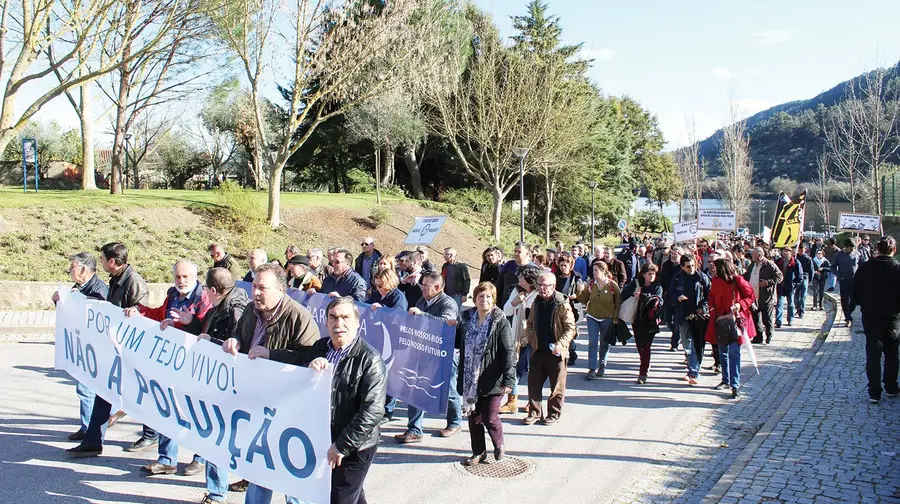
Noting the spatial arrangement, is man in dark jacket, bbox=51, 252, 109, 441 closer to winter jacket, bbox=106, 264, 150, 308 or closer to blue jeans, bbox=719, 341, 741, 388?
winter jacket, bbox=106, 264, 150, 308

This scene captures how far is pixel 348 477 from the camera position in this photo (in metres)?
3.99

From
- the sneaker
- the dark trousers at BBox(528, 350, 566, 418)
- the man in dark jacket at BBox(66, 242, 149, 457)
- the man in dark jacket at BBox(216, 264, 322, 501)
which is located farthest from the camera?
the dark trousers at BBox(528, 350, 566, 418)

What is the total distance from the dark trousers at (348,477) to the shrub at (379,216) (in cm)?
2561

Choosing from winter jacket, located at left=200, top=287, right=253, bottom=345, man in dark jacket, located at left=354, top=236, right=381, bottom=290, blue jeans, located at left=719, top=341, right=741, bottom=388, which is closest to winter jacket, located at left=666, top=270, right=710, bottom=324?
blue jeans, located at left=719, top=341, right=741, bottom=388

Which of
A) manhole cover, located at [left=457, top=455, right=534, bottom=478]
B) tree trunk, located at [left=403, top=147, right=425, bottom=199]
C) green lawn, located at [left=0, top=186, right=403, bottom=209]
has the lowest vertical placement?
manhole cover, located at [left=457, top=455, right=534, bottom=478]

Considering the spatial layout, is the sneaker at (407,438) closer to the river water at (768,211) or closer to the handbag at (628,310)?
the handbag at (628,310)

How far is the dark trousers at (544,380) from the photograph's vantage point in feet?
24.5

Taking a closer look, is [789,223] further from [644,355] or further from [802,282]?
[644,355]

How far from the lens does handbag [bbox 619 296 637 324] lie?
9.72 metres

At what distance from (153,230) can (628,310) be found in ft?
55.6

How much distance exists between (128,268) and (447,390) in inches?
132

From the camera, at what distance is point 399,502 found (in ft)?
17.7

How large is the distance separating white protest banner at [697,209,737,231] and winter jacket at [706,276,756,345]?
557 inches

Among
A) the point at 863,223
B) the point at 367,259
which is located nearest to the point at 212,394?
the point at 367,259
